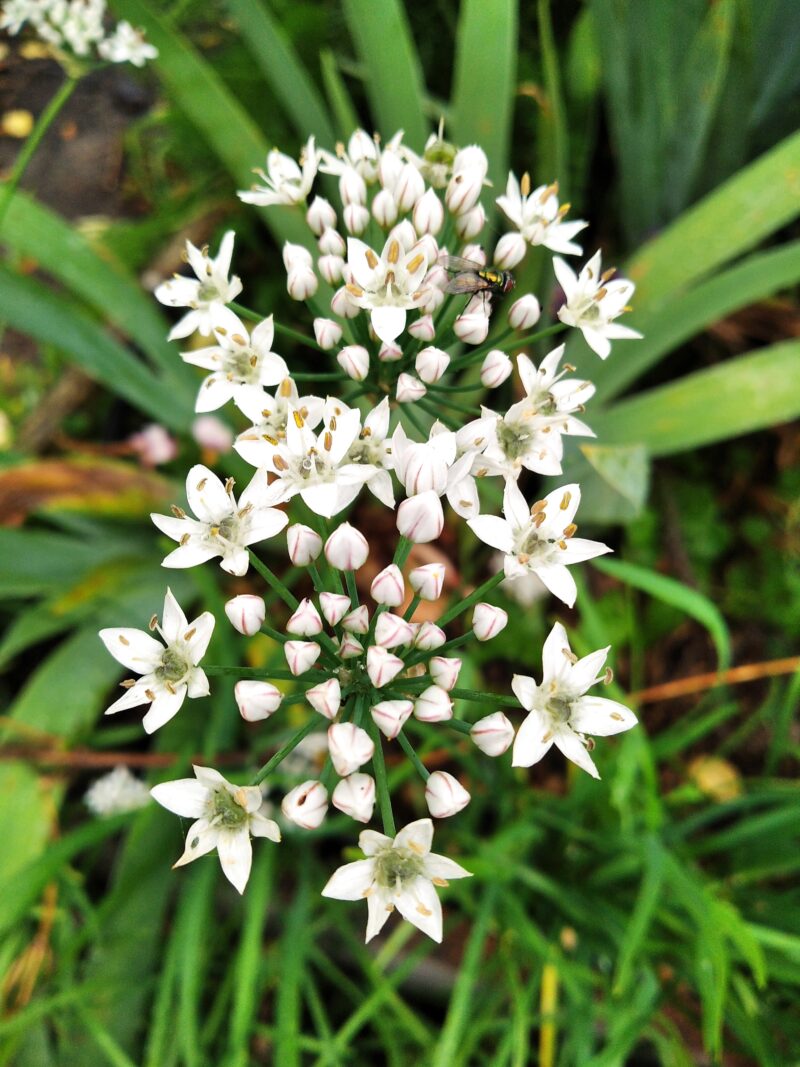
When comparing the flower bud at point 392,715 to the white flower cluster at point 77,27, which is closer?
the flower bud at point 392,715

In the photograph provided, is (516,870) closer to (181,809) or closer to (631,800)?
(631,800)

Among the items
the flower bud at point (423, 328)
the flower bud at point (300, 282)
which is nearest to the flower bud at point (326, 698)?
the flower bud at point (423, 328)

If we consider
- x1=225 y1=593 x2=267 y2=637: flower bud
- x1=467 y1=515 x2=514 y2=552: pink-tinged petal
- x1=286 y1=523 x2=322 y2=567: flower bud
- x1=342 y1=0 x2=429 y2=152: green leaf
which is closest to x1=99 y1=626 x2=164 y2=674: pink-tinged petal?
x1=225 y1=593 x2=267 y2=637: flower bud

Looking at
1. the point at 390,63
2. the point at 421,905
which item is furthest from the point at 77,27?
the point at 421,905

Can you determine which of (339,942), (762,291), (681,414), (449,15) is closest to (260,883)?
(339,942)

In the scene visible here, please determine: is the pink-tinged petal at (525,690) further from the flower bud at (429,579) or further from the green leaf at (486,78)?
the green leaf at (486,78)

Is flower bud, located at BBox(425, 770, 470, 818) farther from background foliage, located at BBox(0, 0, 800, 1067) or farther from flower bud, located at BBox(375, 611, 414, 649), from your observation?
background foliage, located at BBox(0, 0, 800, 1067)
